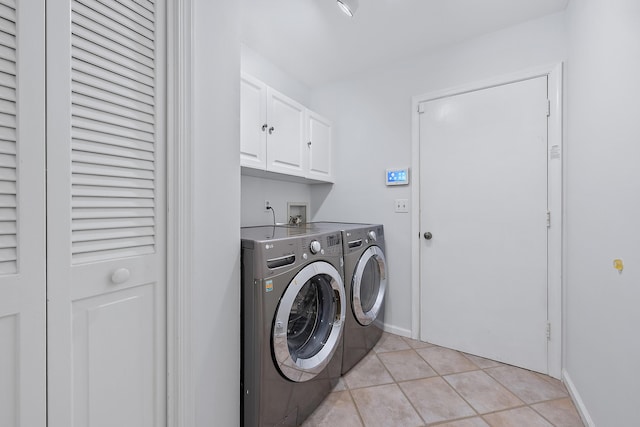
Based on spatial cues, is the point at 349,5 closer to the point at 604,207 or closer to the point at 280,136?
the point at 280,136

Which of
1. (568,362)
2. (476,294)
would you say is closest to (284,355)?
(476,294)

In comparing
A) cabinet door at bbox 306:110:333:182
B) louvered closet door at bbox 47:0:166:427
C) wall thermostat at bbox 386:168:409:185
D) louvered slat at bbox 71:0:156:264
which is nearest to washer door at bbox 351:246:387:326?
wall thermostat at bbox 386:168:409:185

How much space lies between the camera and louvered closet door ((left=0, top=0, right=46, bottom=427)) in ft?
2.17

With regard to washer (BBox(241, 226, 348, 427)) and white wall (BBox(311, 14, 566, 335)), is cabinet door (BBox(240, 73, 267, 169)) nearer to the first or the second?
washer (BBox(241, 226, 348, 427))

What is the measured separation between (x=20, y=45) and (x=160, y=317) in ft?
2.85

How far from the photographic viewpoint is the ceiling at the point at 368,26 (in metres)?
1.72

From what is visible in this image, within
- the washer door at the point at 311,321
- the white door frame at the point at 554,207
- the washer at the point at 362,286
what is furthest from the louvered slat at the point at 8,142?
the white door frame at the point at 554,207

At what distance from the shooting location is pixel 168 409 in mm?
996

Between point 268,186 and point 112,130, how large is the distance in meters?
1.56

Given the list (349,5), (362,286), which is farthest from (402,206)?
(349,5)

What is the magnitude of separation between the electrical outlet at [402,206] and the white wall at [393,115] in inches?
1.6

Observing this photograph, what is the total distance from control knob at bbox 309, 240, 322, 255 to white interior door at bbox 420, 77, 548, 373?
1.17 metres

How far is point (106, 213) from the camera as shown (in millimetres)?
848

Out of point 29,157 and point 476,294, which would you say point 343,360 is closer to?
point 476,294
